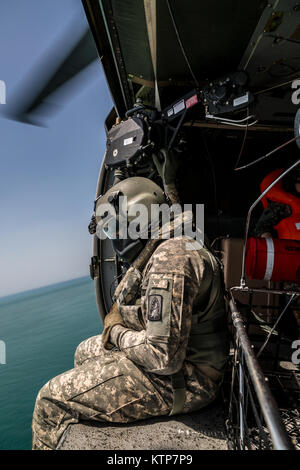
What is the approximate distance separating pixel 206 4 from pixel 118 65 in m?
1.05

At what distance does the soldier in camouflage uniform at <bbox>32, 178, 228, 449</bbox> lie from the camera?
1.33m

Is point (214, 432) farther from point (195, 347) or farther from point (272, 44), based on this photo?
point (272, 44)

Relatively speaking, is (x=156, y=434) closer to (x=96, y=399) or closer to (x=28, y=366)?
(x=96, y=399)

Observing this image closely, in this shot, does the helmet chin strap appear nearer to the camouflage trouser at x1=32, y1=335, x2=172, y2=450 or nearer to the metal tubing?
the camouflage trouser at x1=32, y1=335, x2=172, y2=450

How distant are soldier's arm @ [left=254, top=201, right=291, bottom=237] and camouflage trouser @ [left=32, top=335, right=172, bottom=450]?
2088 millimetres

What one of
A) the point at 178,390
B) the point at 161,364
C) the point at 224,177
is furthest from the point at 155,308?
the point at 224,177

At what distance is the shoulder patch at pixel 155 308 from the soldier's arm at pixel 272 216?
77.4 inches

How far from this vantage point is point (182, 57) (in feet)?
7.70

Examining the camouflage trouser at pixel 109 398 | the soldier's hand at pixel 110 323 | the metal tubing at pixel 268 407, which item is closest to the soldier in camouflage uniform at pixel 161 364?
the camouflage trouser at pixel 109 398

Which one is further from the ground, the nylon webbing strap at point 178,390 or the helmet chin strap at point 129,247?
the helmet chin strap at point 129,247

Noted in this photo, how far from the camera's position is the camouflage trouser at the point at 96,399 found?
1.45 m

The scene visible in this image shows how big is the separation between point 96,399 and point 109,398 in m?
0.08

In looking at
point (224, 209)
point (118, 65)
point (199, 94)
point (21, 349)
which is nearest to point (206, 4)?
point (199, 94)

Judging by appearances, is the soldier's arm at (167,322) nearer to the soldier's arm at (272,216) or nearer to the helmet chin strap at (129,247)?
the helmet chin strap at (129,247)
